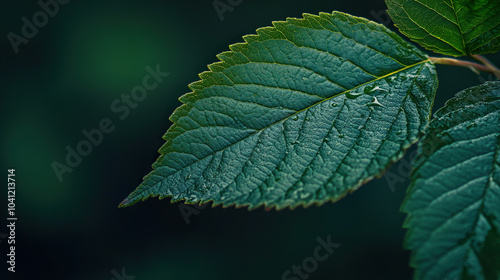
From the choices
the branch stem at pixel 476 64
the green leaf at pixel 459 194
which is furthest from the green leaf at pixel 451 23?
the green leaf at pixel 459 194

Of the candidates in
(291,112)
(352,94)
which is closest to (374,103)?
(352,94)

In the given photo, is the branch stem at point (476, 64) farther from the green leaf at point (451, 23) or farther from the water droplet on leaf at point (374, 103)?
the water droplet on leaf at point (374, 103)

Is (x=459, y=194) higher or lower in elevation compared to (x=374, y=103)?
lower

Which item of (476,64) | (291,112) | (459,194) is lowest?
(459,194)

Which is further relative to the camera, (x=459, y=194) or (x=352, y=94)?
(x=352, y=94)

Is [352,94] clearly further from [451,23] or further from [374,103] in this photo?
[451,23]

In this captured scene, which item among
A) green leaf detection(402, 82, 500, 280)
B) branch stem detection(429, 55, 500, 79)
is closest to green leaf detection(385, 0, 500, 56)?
branch stem detection(429, 55, 500, 79)
